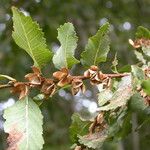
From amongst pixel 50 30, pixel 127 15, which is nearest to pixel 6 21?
pixel 50 30

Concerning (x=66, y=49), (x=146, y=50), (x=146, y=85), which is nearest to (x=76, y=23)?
(x=146, y=50)

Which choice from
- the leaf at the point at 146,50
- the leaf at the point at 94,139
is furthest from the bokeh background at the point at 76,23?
the leaf at the point at 94,139

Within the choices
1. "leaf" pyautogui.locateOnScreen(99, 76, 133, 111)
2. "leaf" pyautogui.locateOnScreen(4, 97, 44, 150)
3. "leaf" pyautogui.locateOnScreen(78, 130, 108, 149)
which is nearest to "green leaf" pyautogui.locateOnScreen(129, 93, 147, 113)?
"leaf" pyautogui.locateOnScreen(99, 76, 133, 111)

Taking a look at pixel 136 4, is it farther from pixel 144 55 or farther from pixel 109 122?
pixel 109 122

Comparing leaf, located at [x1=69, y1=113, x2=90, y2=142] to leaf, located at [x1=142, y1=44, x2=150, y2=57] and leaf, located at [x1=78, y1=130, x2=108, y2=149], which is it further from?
leaf, located at [x1=142, y1=44, x2=150, y2=57]

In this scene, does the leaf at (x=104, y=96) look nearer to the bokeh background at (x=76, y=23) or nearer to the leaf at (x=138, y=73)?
the leaf at (x=138, y=73)
